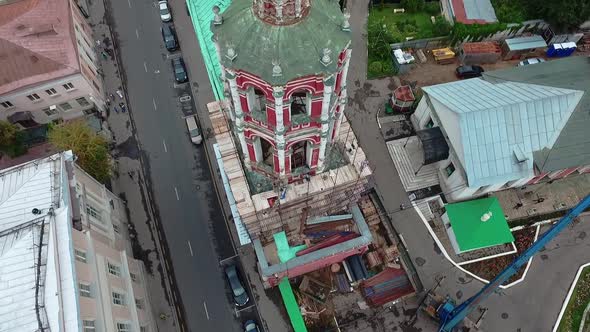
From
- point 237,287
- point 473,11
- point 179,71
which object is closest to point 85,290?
point 237,287

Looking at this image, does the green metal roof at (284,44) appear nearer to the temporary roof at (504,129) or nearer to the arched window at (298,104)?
the arched window at (298,104)

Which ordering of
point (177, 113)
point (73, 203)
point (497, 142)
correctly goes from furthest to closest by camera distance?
point (177, 113)
point (497, 142)
point (73, 203)

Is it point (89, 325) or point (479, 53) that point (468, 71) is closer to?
point (479, 53)

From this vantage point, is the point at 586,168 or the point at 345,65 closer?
the point at 345,65

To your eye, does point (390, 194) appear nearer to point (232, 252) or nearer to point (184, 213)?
point (232, 252)

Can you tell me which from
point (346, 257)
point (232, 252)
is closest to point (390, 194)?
point (346, 257)

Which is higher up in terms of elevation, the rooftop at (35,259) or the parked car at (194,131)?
the parked car at (194,131)

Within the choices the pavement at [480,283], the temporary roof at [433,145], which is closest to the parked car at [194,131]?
the pavement at [480,283]

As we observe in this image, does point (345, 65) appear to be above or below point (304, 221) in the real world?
above
